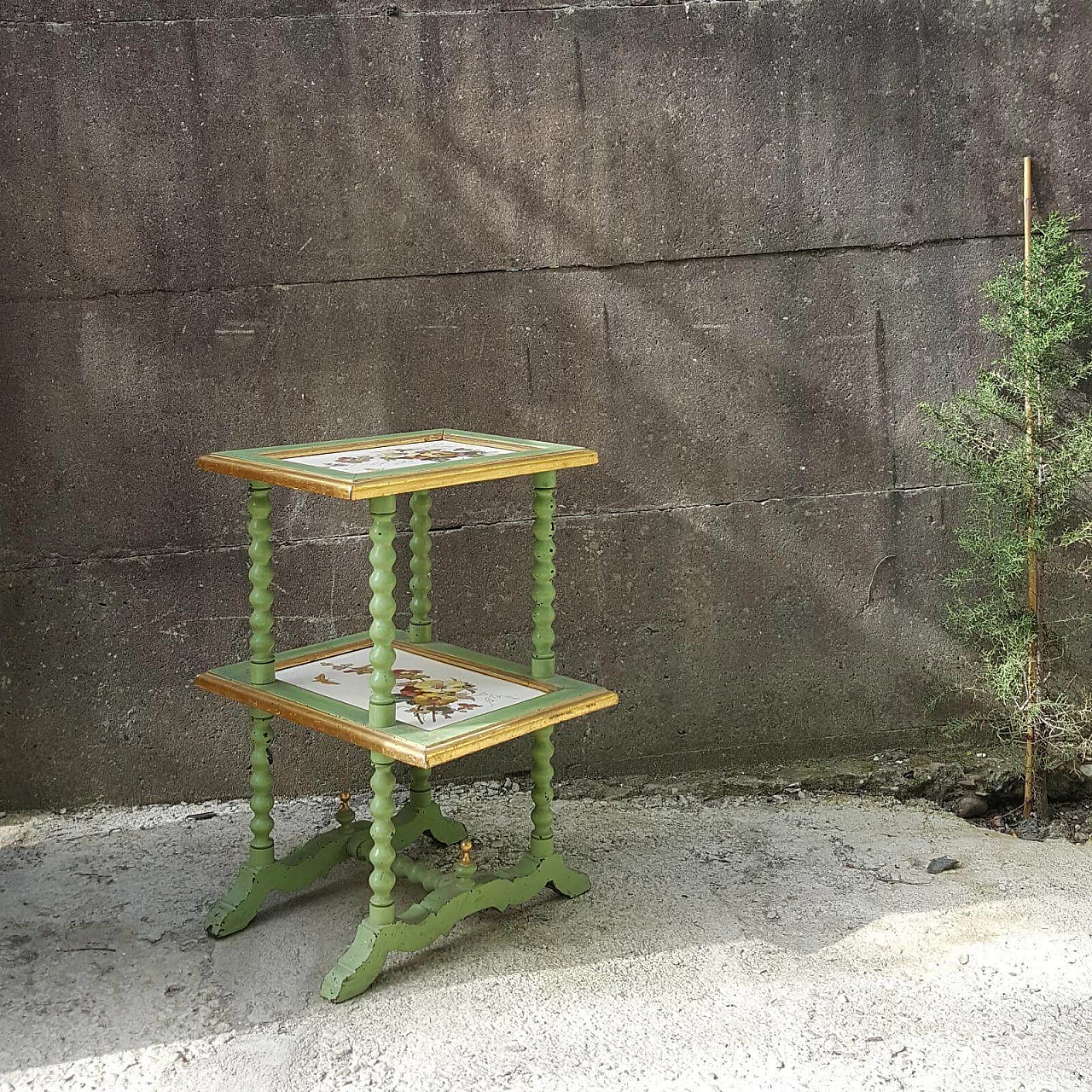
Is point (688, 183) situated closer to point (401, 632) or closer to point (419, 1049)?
point (401, 632)

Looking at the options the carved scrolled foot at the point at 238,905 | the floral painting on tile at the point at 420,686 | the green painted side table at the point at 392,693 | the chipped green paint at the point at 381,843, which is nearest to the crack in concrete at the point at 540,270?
the green painted side table at the point at 392,693

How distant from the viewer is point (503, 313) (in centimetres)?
419

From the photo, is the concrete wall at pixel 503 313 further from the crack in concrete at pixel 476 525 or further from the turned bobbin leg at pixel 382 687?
the turned bobbin leg at pixel 382 687

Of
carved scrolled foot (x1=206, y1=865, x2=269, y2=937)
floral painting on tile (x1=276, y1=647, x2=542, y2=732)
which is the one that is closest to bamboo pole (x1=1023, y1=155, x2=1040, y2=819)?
floral painting on tile (x1=276, y1=647, x2=542, y2=732)

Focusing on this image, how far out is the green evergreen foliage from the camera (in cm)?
402

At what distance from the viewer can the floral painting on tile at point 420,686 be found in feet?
10.6

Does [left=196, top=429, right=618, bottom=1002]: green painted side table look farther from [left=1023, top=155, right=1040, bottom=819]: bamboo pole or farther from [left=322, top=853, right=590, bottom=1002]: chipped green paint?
[left=1023, top=155, right=1040, bottom=819]: bamboo pole

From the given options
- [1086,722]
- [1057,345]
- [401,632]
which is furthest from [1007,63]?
[401,632]

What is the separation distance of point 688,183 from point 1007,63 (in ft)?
3.69

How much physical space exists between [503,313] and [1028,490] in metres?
1.77

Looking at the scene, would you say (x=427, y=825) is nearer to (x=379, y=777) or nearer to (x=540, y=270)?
Answer: (x=379, y=777)

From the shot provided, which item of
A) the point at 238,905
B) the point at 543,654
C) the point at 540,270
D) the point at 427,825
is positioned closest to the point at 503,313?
the point at 540,270

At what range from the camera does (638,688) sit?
4.45 metres

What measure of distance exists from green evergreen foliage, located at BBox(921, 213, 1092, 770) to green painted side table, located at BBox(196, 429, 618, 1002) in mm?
1536
